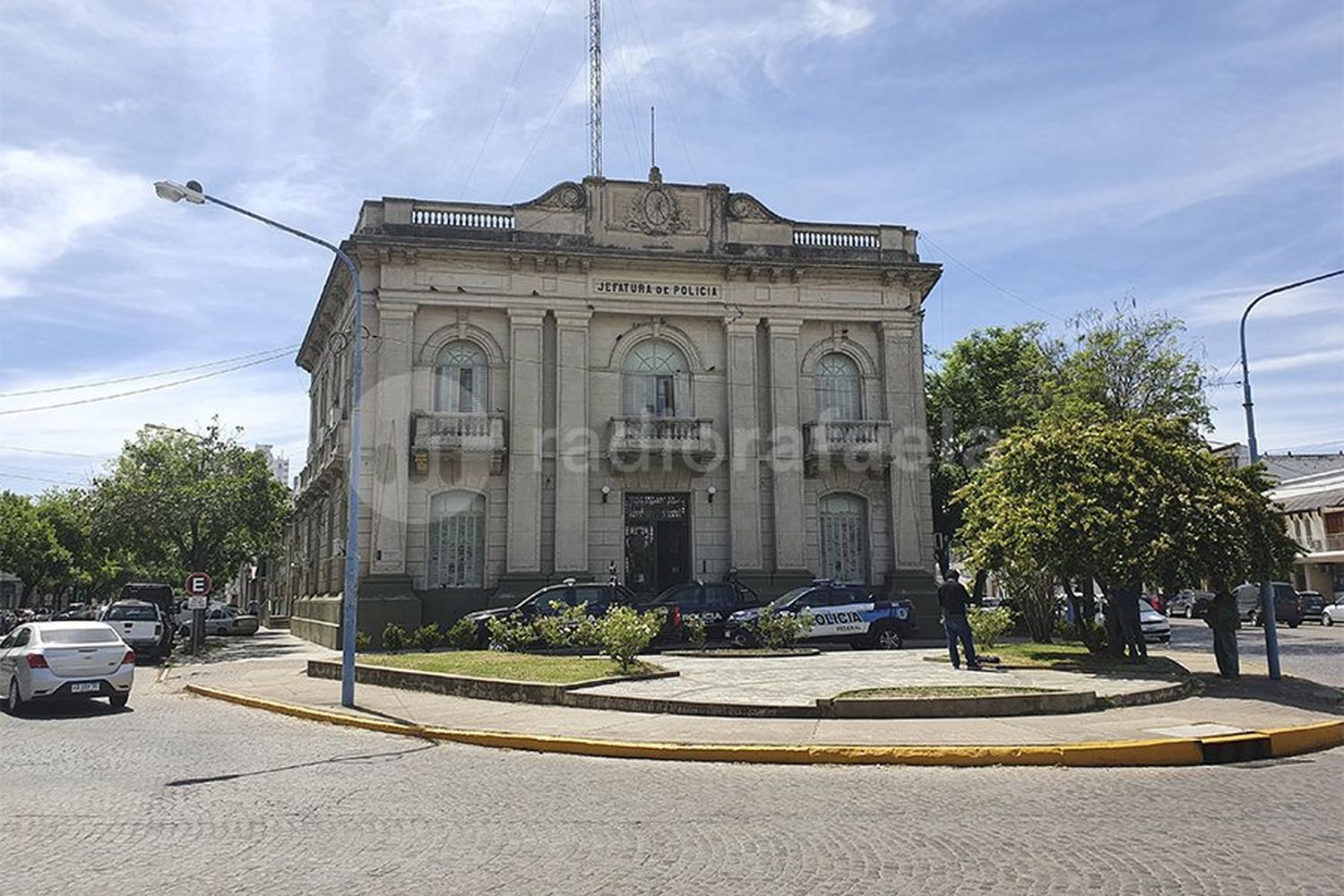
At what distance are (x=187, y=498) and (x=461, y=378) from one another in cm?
994

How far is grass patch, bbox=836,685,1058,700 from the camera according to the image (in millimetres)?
12328

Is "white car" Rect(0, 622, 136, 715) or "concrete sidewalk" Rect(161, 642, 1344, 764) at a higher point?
"white car" Rect(0, 622, 136, 715)

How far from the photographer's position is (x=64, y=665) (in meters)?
14.9

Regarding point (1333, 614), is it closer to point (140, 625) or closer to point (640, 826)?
point (640, 826)

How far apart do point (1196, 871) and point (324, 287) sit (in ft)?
106

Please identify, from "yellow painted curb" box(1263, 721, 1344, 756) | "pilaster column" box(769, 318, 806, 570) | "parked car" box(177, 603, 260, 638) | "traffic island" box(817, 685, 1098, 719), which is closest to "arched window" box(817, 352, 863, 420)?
"pilaster column" box(769, 318, 806, 570)

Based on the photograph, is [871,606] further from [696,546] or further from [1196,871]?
[1196,871]

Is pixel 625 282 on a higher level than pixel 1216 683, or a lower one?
higher

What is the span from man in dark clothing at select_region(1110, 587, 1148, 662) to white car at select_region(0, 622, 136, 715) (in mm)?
16632

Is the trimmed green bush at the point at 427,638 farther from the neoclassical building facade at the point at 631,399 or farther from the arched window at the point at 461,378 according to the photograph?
the arched window at the point at 461,378

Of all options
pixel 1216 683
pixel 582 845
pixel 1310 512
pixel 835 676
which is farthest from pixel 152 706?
pixel 1310 512

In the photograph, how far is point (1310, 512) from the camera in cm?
5128

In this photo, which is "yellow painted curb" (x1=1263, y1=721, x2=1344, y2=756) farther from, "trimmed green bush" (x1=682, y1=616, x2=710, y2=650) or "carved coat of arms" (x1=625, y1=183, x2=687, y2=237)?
"carved coat of arms" (x1=625, y1=183, x2=687, y2=237)

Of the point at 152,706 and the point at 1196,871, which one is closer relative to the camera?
the point at 1196,871
